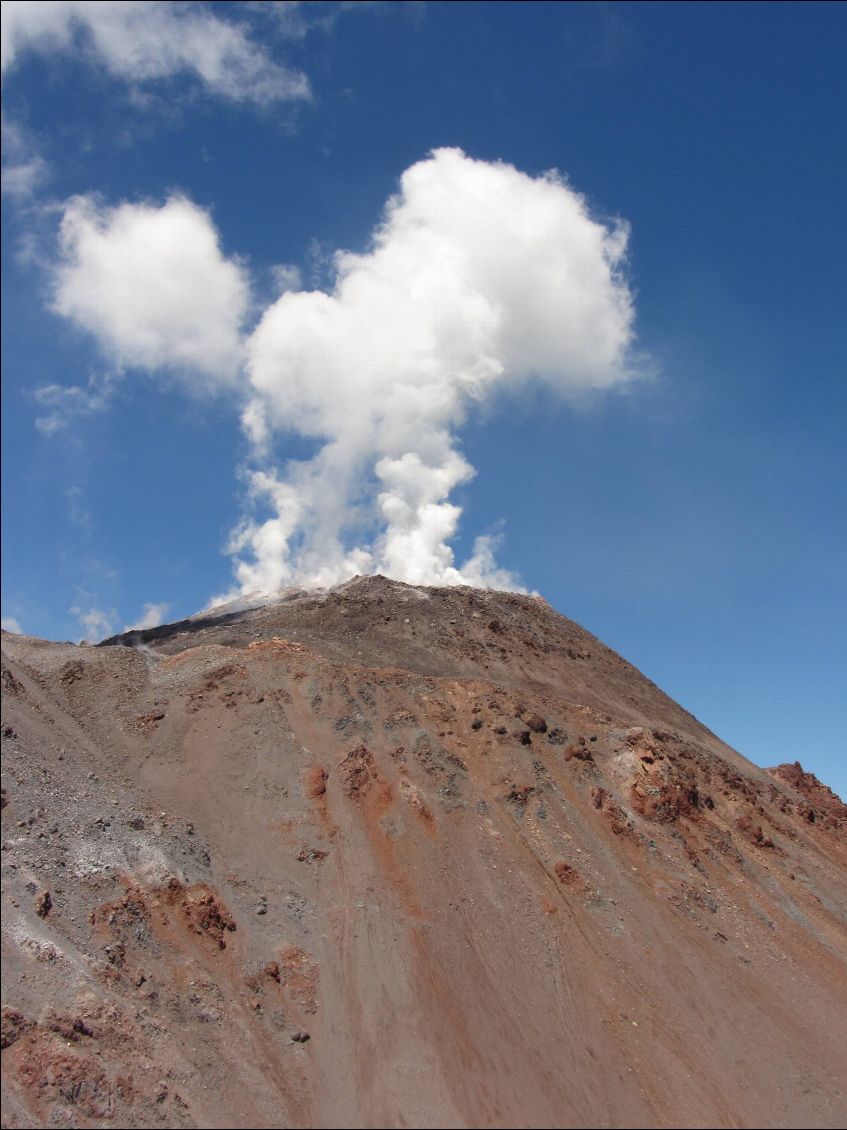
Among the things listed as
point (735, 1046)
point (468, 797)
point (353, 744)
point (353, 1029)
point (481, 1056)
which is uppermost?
point (353, 744)

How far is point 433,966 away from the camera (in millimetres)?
32406

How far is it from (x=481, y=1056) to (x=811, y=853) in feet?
100

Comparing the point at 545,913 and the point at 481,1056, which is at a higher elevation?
the point at 545,913

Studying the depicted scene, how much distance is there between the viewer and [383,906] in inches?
1371

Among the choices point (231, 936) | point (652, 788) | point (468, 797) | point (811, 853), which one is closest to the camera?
point (231, 936)

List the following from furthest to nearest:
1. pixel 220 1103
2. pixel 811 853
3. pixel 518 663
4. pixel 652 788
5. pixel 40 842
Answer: pixel 518 663 → pixel 811 853 → pixel 652 788 → pixel 40 842 → pixel 220 1103

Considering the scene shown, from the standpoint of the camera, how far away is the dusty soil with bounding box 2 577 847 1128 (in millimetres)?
26156

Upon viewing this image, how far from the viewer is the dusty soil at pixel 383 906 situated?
26.2 m

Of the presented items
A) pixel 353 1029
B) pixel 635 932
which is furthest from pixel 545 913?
pixel 353 1029

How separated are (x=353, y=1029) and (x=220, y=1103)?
595 cm

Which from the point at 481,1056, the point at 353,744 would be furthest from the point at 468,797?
the point at 481,1056

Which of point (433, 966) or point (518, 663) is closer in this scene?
point (433, 966)

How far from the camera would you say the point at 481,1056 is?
2895 cm

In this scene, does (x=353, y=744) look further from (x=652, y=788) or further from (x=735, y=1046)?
(x=735, y=1046)
